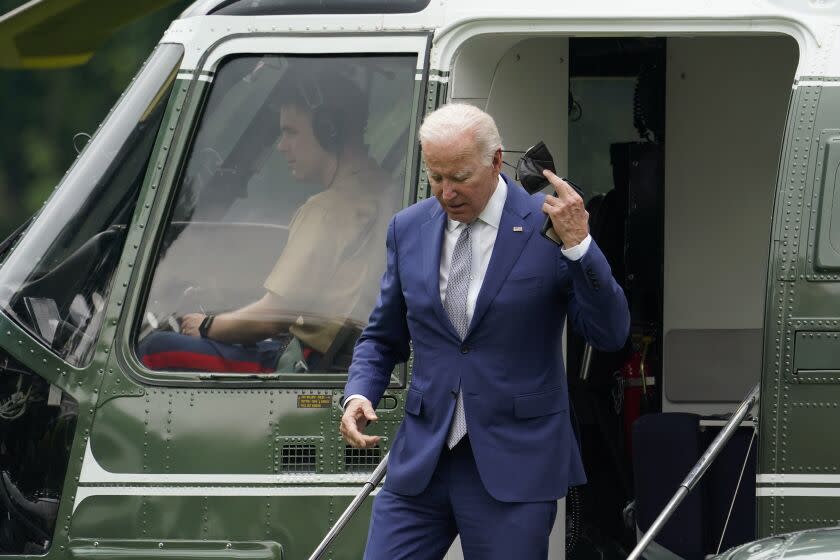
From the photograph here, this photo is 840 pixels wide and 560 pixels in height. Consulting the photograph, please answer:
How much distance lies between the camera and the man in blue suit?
4109 mm

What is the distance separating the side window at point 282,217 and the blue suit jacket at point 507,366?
1.04 meters

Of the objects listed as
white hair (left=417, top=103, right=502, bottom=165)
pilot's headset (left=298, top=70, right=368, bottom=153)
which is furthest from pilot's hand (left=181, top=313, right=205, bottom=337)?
white hair (left=417, top=103, right=502, bottom=165)

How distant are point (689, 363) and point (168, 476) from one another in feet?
8.35

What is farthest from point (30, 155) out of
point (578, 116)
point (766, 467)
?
point (766, 467)

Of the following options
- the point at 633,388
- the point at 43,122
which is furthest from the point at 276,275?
the point at 43,122

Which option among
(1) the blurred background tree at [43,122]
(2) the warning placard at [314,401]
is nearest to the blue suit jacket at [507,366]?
(2) the warning placard at [314,401]

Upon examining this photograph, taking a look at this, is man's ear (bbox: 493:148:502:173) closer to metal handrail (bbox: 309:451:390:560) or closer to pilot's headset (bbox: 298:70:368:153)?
metal handrail (bbox: 309:451:390:560)

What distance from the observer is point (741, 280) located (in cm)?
664

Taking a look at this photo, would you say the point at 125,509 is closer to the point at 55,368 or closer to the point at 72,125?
the point at 55,368

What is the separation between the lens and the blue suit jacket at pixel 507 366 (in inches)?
163

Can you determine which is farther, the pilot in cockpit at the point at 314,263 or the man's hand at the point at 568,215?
the pilot in cockpit at the point at 314,263

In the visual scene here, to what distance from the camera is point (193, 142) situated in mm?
5355

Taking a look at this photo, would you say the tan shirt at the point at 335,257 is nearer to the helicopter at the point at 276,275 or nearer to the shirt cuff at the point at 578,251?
the helicopter at the point at 276,275

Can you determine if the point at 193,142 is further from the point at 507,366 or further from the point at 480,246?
the point at 507,366
